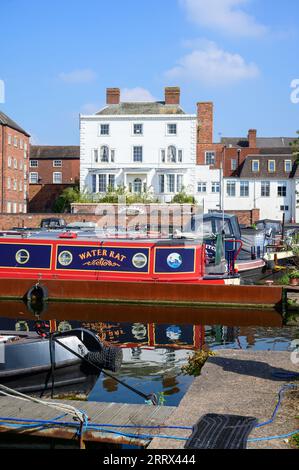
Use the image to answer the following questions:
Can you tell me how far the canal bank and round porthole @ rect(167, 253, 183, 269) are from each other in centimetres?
950

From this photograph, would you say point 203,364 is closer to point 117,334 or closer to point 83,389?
point 83,389

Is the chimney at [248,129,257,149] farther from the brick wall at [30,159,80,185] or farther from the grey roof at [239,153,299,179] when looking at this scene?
the brick wall at [30,159,80,185]

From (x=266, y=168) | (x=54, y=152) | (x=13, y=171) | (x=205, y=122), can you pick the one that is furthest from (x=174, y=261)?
(x=54, y=152)

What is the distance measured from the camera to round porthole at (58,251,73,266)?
2145cm

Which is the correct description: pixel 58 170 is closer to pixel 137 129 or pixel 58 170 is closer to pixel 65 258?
Result: pixel 137 129

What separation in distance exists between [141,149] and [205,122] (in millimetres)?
7802

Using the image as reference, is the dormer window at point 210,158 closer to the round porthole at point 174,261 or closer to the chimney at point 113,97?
the chimney at point 113,97

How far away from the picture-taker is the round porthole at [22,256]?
21.8 m

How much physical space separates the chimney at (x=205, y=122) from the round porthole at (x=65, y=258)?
103 ft

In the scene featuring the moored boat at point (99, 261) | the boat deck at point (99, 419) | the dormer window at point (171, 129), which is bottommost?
the boat deck at point (99, 419)

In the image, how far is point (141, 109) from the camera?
46.1 meters

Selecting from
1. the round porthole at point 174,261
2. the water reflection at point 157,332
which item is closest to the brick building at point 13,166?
the round porthole at point 174,261

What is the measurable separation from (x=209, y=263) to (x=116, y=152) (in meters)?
25.0

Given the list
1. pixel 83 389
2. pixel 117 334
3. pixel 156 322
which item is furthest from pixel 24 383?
pixel 156 322
